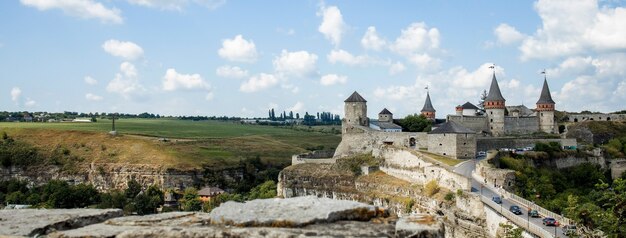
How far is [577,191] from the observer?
55500 millimetres

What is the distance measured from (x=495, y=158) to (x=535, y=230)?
88.6 ft

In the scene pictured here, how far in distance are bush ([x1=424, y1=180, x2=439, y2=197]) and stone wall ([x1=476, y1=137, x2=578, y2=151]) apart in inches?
781

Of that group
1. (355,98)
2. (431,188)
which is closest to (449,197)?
(431,188)

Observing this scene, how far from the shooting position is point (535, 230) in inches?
1216

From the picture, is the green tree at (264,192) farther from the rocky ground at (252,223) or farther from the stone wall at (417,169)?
the rocky ground at (252,223)

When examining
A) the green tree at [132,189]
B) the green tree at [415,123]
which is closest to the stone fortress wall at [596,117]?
the green tree at [415,123]

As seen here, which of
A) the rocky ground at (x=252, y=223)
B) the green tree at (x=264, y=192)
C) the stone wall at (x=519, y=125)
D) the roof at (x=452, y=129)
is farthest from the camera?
the green tree at (x=264, y=192)

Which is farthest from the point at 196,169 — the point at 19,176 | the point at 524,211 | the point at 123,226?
the point at 123,226

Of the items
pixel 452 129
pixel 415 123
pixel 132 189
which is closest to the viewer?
pixel 452 129

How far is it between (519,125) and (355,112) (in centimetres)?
2197

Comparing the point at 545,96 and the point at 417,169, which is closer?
the point at 417,169

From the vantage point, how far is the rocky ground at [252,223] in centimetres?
897

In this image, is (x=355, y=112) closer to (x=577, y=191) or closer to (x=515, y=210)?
(x=577, y=191)

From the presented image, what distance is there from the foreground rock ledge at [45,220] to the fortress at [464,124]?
5389 centimetres
